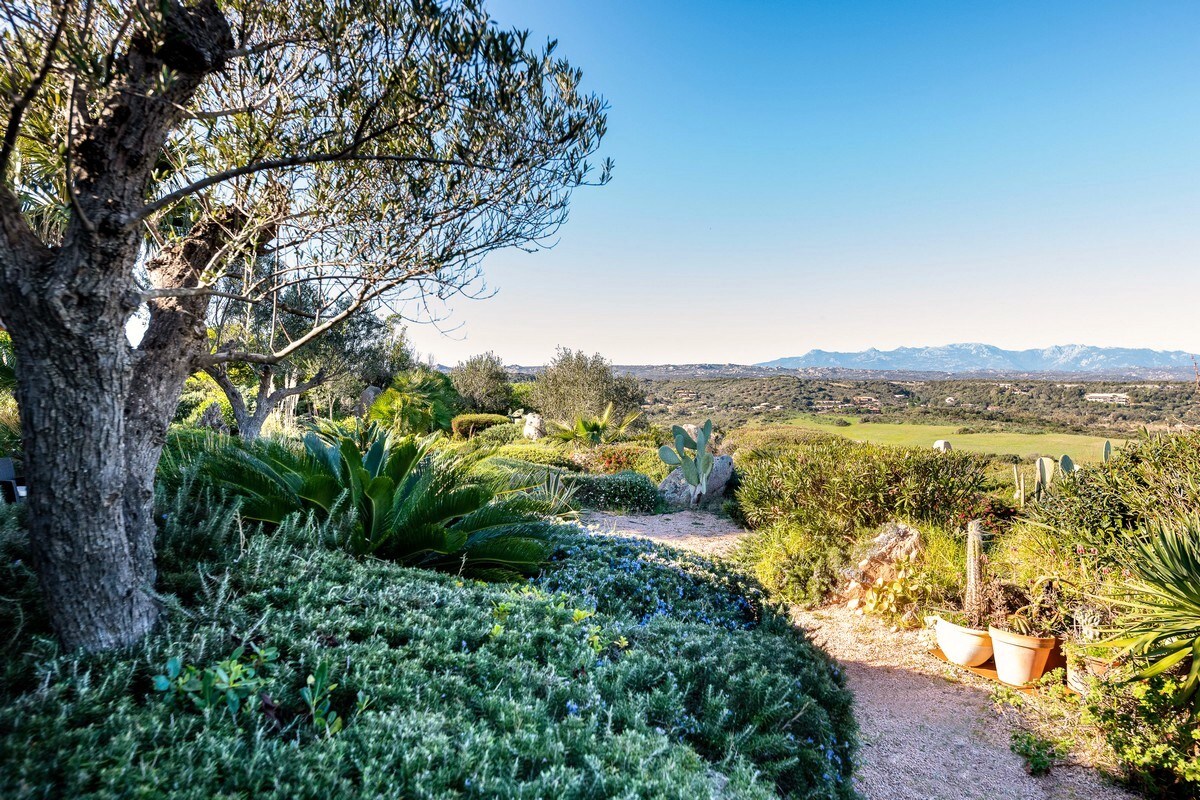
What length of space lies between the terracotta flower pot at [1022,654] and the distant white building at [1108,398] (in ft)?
78.6

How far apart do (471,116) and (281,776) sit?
2.90m

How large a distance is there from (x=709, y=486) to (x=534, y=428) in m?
12.4

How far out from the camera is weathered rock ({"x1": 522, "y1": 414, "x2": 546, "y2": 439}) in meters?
22.9

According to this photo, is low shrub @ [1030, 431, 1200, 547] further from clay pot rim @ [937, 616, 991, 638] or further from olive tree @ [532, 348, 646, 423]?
olive tree @ [532, 348, 646, 423]

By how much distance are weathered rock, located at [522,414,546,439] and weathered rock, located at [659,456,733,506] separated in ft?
36.6

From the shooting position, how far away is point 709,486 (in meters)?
11.8

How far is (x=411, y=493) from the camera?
3.92 metres

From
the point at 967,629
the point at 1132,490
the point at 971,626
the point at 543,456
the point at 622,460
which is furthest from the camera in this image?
the point at 622,460

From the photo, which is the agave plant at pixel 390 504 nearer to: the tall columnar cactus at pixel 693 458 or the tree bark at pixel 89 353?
the tree bark at pixel 89 353

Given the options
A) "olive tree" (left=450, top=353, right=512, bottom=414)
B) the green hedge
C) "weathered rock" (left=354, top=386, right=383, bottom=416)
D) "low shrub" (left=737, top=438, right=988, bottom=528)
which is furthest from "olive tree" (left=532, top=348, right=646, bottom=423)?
the green hedge

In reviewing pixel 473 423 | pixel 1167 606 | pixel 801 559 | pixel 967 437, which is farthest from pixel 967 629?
pixel 473 423

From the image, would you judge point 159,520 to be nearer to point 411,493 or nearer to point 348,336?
point 411,493

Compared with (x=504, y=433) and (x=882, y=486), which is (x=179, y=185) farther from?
(x=504, y=433)

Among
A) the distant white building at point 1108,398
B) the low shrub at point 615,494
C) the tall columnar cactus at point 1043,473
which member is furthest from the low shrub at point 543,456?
the distant white building at point 1108,398
